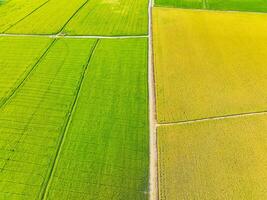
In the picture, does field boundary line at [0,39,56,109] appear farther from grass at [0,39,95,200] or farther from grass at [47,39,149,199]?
grass at [47,39,149,199]

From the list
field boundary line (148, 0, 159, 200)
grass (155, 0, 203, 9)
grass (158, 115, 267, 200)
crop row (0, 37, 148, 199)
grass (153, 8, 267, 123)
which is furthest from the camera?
grass (155, 0, 203, 9)

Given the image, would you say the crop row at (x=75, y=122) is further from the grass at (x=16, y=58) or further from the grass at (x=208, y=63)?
the grass at (x=208, y=63)

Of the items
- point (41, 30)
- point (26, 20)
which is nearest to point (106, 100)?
point (41, 30)

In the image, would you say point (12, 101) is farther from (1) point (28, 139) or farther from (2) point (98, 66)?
(2) point (98, 66)

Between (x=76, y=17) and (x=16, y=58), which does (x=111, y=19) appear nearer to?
(x=76, y=17)

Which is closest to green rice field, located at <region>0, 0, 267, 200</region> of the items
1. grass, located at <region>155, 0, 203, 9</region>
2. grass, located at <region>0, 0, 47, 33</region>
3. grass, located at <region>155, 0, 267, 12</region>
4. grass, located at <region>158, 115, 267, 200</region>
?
grass, located at <region>158, 115, 267, 200</region>
